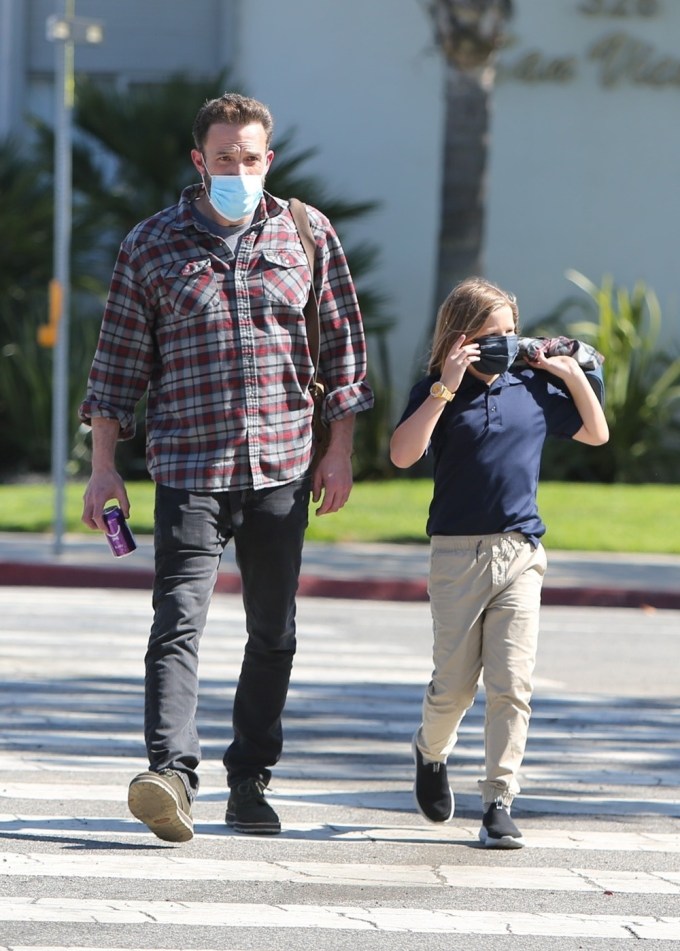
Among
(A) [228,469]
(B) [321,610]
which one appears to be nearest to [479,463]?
(A) [228,469]

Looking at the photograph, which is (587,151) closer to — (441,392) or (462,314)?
(462,314)

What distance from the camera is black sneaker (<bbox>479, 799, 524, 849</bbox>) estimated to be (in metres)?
4.90

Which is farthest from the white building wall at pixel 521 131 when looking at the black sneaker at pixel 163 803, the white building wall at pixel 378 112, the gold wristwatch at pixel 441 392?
the black sneaker at pixel 163 803

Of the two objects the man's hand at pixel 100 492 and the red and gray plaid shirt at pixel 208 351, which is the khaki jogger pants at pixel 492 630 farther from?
the man's hand at pixel 100 492

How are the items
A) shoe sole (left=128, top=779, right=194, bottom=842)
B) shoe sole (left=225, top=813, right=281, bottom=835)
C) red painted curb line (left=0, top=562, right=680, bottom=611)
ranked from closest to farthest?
shoe sole (left=128, top=779, right=194, bottom=842), shoe sole (left=225, top=813, right=281, bottom=835), red painted curb line (left=0, top=562, right=680, bottom=611)

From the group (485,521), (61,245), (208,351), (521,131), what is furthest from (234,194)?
(521,131)

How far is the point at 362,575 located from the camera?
11.9 metres

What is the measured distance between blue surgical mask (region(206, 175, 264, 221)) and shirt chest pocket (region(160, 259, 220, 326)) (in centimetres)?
17

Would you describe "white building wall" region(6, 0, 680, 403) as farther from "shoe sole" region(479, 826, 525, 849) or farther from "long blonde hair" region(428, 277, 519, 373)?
"shoe sole" region(479, 826, 525, 849)

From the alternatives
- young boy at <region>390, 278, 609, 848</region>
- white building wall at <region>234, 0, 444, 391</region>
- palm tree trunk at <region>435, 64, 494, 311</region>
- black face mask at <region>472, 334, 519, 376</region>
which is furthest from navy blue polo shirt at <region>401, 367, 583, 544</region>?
white building wall at <region>234, 0, 444, 391</region>

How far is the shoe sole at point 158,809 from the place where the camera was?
457 cm

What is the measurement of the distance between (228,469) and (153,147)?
14.8m

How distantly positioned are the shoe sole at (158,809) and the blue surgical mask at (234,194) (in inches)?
62.6

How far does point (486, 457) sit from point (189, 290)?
0.96m
